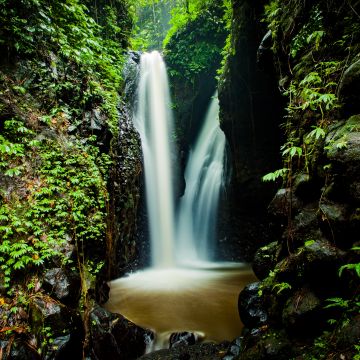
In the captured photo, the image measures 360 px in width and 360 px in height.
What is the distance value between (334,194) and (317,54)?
261 cm

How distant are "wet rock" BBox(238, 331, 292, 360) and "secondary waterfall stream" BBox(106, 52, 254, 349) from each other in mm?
1312

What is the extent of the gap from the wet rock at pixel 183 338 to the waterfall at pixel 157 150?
15.8ft

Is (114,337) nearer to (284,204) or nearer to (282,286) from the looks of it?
(282,286)

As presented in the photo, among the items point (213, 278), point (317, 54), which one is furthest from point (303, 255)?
point (213, 278)

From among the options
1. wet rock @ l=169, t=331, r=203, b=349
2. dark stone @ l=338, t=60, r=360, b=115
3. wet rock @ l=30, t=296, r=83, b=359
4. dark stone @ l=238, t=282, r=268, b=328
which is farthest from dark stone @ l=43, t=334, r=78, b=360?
dark stone @ l=338, t=60, r=360, b=115

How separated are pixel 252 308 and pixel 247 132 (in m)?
6.56

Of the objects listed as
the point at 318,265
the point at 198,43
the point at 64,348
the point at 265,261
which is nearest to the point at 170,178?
the point at 265,261

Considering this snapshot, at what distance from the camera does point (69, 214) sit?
5133mm

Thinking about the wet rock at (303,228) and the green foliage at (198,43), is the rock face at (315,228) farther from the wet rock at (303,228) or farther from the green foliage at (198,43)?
the green foliage at (198,43)

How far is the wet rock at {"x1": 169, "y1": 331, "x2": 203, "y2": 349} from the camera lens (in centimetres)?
440

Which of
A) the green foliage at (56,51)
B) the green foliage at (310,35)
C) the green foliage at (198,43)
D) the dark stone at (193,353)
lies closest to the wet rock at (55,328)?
the dark stone at (193,353)

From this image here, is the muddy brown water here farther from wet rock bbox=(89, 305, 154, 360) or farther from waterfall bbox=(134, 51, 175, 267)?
waterfall bbox=(134, 51, 175, 267)

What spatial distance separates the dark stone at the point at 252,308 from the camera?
410 centimetres

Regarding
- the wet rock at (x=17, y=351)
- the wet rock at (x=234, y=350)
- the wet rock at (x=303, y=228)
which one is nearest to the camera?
the wet rock at (x=17, y=351)
